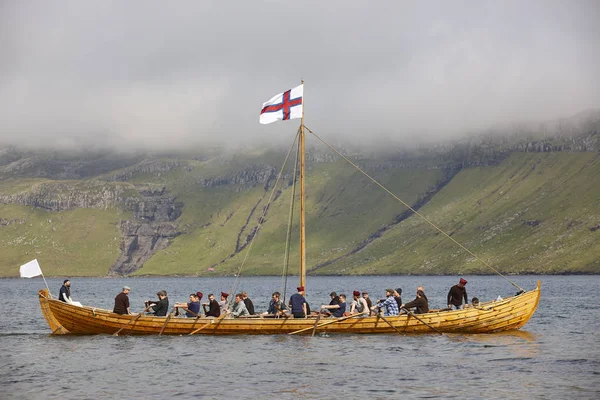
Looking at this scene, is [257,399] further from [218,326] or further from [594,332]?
[594,332]

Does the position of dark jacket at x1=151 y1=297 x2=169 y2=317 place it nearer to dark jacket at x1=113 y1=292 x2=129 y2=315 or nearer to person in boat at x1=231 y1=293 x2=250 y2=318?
dark jacket at x1=113 y1=292 x2=129 y2=315

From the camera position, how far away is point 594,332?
52.2m

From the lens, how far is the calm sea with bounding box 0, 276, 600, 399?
30500mm

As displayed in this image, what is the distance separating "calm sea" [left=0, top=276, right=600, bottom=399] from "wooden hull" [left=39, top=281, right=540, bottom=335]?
2.09 ft

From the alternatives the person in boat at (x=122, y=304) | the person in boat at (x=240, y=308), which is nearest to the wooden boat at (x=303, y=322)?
the person in boat at (x=122, y=304)

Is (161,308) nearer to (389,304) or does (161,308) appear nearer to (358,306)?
(358,306)

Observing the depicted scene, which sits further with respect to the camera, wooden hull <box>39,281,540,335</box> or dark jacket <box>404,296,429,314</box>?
dark jacket <box>404,296,429,314</box>

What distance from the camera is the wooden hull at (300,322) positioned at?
155ft

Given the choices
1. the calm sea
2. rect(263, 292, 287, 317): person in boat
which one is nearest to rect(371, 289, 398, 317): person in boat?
the calm sea

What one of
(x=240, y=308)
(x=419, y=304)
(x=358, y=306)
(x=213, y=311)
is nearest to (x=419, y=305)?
(x=419, y=304)

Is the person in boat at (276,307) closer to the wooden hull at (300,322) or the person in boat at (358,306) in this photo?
the wooden hull at (300,322)

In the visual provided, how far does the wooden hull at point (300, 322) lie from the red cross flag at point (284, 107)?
45.7 feet

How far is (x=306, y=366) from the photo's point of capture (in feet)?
121

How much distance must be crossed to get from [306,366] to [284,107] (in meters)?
20.1
